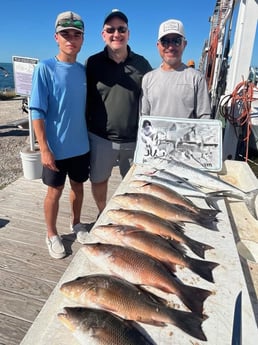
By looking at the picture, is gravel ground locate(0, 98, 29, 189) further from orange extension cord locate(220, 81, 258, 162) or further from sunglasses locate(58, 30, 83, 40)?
orange extension cord locate(220, 81, 258, 162)

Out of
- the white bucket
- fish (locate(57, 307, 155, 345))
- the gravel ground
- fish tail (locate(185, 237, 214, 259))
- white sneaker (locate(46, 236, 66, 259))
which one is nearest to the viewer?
fish (locate(57, 307, 155, 345))

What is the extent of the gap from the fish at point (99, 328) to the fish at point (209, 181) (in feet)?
5.25

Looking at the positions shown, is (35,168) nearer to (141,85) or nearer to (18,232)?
(18,232)

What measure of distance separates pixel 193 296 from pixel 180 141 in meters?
1.96

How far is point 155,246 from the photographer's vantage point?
158cm

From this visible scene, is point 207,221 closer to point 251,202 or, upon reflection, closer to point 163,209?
point 163,209

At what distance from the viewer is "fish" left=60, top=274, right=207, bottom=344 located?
120 cm

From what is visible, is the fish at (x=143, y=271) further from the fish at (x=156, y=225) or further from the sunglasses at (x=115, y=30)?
the sunglasses at (x=115, y=30)

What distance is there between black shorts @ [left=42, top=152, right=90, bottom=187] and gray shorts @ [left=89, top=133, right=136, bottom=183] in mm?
95

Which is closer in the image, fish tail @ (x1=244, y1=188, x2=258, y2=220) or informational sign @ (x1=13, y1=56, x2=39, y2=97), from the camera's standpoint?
fish tail @ (x1=244, y1=188, x2=258, y2=220)

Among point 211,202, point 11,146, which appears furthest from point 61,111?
point 11,146

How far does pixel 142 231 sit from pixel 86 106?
1.92 meters

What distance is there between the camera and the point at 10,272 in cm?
304

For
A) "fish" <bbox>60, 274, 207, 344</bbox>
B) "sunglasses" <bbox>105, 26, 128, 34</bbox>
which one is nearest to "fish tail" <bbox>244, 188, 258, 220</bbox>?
"fish" <bbox>60, 274, 207, 344</bbox>
